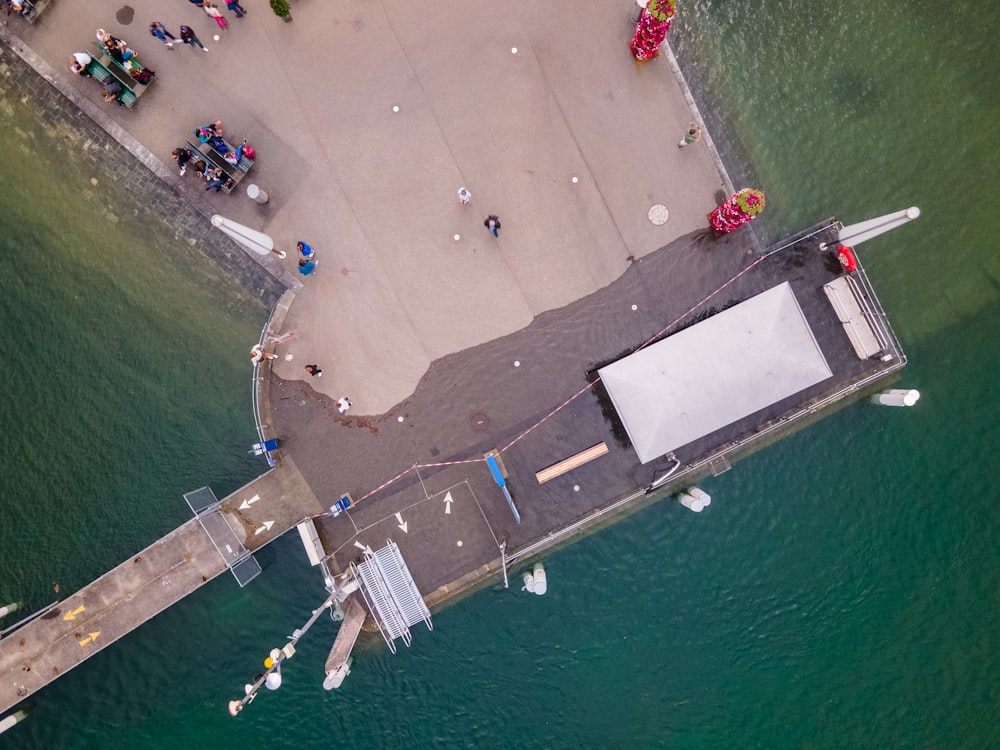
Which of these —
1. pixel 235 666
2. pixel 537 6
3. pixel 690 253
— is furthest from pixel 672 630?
pixel 537 6

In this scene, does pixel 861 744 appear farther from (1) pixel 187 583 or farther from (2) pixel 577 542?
(1) pixel 187 583

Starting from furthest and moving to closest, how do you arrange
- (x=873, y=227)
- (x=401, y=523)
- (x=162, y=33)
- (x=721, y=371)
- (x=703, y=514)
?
(x=703, y=514) < (x=401, y=523) < (x=162, y=33) < (x=873, y=227) < (x=721, y=371)

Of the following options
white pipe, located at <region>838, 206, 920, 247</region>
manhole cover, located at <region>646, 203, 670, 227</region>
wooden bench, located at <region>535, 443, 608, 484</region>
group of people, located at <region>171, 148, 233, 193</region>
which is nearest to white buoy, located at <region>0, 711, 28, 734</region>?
group of people, located at <region>171, 148, 233, 193</region>

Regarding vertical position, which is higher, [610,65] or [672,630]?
[610,65]

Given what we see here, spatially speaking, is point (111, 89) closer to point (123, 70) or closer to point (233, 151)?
point (123, 70)

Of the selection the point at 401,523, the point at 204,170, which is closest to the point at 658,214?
the point at 401,523

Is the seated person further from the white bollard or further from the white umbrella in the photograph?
the white umbrella
